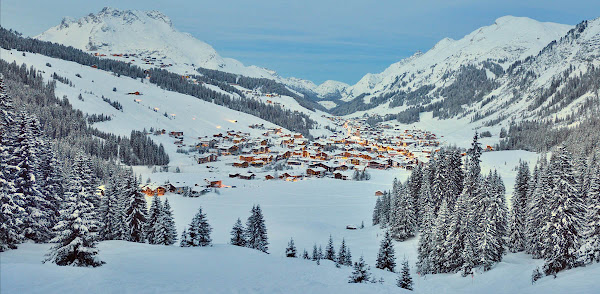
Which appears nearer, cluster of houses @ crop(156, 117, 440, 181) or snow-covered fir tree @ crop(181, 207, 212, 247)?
snow-covered fir tree @ crop(181, 207, 212, 247)

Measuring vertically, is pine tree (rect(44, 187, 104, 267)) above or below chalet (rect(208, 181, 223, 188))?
above

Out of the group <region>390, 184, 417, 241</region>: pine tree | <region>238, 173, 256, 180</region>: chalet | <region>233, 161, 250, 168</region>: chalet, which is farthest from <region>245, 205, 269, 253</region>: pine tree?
<region>233, 161, 250, 168</region>: chalet

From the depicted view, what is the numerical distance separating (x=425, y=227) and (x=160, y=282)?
100 feet

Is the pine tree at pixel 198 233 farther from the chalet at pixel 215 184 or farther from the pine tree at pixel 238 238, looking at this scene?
the chalet at pixel 215 184

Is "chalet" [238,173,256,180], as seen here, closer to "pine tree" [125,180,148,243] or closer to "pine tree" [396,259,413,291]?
"pine tree" [125,180,148,243]

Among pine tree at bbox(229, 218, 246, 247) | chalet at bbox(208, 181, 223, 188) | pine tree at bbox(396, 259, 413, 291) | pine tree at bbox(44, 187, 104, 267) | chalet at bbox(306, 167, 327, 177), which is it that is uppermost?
pine tree at bbox(44, 187, 104, 267)

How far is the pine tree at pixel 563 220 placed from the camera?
24.8 metres

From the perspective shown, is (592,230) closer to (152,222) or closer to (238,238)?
(238,238)

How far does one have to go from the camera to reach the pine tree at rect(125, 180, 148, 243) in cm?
3541

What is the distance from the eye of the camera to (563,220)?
82.7ft

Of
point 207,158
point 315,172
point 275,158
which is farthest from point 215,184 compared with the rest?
point 275,158

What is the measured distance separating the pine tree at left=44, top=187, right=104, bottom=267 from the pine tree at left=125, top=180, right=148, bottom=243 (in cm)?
1566

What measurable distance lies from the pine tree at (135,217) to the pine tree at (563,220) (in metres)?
36.4

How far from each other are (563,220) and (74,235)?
3283cm
